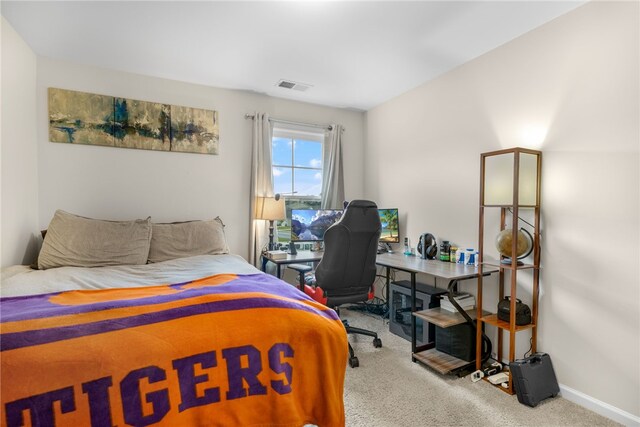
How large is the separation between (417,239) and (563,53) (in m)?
1.83

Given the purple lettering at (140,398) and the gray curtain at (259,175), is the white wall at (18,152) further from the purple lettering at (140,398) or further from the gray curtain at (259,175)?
the purple lettering at (140,398)

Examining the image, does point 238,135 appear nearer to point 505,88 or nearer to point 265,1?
point 265,1

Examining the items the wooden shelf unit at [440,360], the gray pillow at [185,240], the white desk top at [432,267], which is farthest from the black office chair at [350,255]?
the gray pillow at [185,240]

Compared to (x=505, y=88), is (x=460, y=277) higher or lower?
lower

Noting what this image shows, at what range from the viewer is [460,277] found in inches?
84.6

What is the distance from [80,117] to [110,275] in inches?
62.5

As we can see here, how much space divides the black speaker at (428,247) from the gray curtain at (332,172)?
1.19 metres

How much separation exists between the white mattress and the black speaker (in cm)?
163

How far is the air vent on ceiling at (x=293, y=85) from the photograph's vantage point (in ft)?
10.1

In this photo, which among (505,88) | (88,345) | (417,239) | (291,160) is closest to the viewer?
(88,345)

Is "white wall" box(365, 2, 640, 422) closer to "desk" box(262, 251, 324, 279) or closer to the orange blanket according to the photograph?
"desk" box(262, 251, 324, 279)

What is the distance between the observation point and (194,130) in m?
3.12

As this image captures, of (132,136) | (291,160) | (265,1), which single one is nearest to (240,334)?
(265,1)

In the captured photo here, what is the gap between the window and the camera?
11.8 feet
